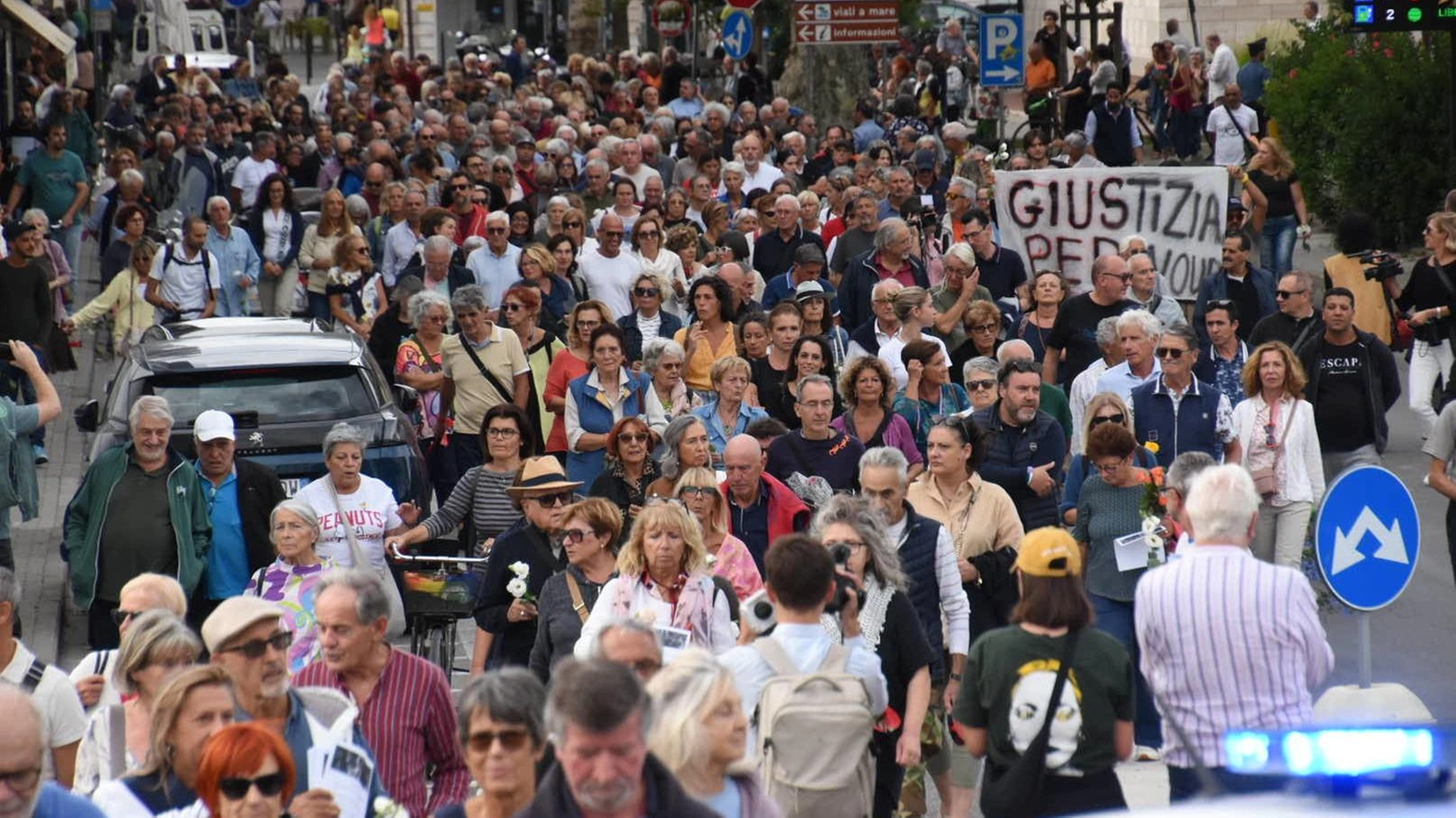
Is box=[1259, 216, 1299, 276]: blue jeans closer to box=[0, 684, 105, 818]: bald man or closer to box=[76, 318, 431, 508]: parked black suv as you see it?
box=[76, 318, 431, 508]: parked black suv

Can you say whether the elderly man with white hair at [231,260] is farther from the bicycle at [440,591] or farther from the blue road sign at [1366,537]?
the blue road sign at [1366,537]

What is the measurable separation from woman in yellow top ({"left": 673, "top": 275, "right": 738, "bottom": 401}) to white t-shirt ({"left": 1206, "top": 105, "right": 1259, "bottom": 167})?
1389cm

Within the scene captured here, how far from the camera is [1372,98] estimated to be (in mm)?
23578

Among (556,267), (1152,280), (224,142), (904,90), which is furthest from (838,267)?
(904,90)

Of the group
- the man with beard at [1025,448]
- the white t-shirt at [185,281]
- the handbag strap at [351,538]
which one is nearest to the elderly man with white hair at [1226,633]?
the man with beard at [1025,448]

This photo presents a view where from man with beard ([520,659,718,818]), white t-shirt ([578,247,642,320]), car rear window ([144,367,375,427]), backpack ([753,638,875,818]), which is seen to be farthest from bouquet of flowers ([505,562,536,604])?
white t-shirt ([578,247,642,320])

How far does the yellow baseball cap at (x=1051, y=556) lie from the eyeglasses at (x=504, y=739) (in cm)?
169

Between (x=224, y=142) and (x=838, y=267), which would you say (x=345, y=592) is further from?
(x=224, y=142)

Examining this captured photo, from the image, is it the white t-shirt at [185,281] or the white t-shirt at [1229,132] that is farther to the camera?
the white t-shirt at [1229,132]

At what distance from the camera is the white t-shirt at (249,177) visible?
2420 centimetres

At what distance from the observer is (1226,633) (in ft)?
21.9

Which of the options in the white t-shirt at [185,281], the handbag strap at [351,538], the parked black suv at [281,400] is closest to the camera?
the handbag strap at [351,538]

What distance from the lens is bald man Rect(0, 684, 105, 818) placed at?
5230 mm

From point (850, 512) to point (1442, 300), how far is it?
7191 millimetres
